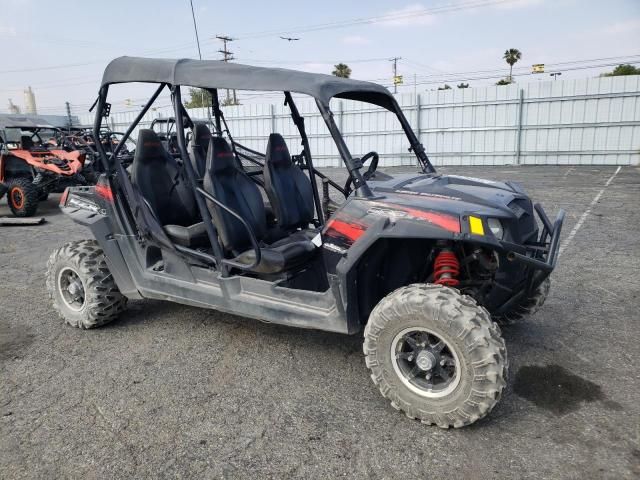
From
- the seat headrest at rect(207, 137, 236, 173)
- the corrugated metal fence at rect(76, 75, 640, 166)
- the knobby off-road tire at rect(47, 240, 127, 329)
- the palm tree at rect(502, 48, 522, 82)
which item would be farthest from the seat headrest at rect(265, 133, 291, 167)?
the palm tree at rect(502, 48, 522, 82)

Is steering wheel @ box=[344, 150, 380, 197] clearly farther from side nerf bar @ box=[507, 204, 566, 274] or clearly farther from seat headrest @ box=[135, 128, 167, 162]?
seat headrest @ box=[135, 128, 167, 162]

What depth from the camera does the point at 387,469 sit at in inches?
93.4

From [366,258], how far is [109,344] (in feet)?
7.34

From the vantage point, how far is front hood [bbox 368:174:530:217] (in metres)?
2.80

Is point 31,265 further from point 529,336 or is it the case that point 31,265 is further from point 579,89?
point 579,89

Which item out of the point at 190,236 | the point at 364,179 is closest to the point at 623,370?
the point at 364,179

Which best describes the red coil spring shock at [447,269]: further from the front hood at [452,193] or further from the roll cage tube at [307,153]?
the roll cage tube at [307,153]

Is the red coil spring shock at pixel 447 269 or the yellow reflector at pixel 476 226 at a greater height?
the yellow reflector at pixel 476 226

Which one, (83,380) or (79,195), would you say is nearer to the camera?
(83,380)

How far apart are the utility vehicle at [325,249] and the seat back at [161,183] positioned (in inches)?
0.4

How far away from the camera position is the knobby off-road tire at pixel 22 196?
31.5 feet

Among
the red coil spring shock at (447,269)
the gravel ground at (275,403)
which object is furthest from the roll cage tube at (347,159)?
the gravel ground at (275,403)

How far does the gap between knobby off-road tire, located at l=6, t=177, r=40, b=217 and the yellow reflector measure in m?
9.47

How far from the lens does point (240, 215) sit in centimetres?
361
